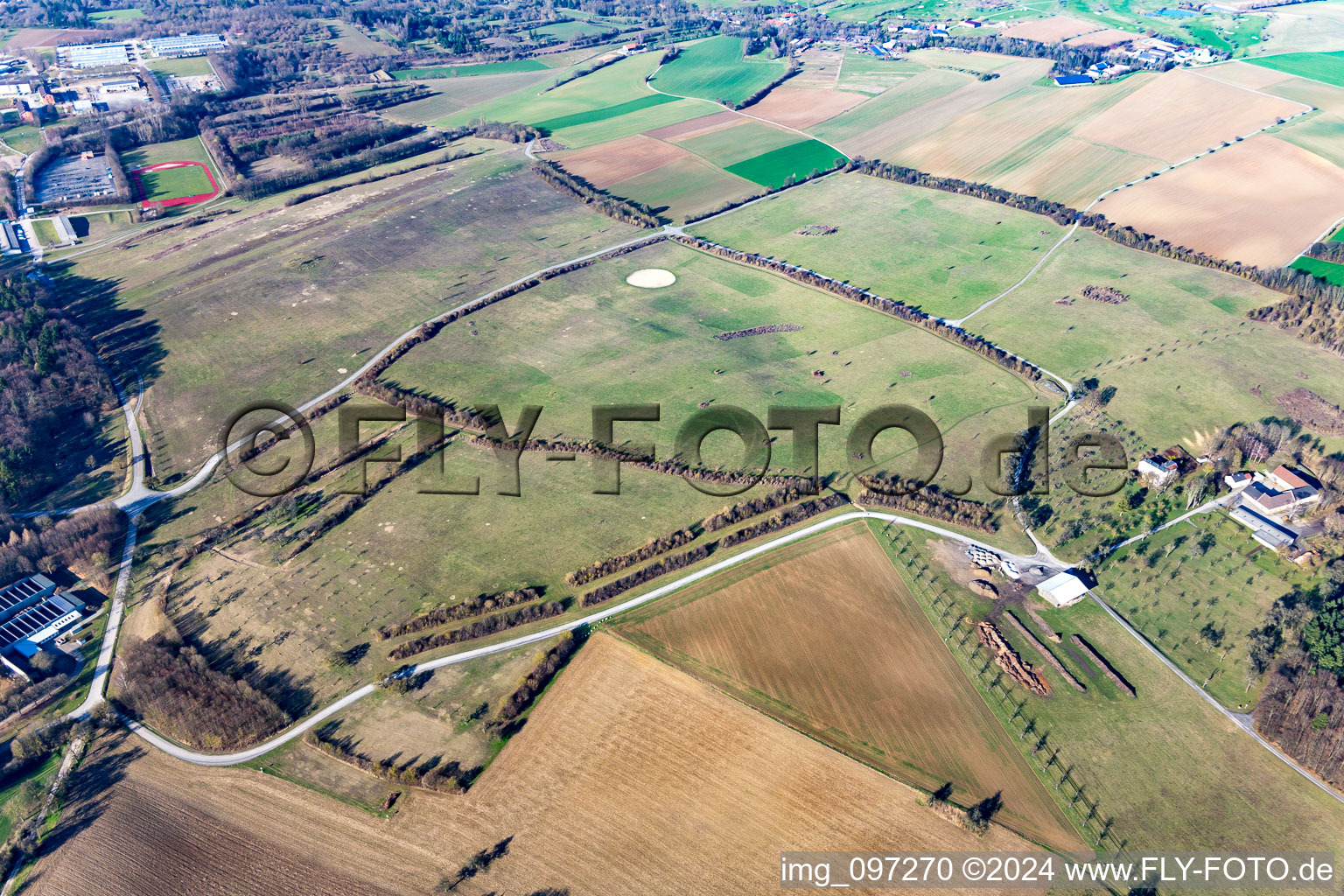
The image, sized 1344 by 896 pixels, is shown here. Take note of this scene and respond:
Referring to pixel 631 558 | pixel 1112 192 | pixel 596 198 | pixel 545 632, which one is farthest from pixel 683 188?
pixel 545 632

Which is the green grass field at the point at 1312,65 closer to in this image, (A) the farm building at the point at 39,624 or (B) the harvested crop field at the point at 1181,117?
(B) the harvested crop field at the point at 1181,117

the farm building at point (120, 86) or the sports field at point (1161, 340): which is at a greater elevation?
the farm building at point (120, 86)

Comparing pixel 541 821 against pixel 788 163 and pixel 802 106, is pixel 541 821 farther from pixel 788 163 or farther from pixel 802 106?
pixel 802 106

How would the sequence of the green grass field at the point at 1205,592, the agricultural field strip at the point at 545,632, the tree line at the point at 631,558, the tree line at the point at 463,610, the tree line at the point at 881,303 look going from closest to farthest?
the agricultural field strip at the point at 545,632 → the green grass field at the point at 1205,592 → the tree line at the point at 463,610 → the tree line at the point at 631,558 → the tree line at the point at 881,303

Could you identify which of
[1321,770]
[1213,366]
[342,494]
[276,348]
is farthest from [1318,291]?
[276,348]

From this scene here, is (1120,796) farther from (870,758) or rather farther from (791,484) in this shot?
(791,484)

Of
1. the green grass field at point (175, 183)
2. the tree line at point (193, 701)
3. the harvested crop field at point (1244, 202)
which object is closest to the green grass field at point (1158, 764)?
the tree line at point (193, 701)

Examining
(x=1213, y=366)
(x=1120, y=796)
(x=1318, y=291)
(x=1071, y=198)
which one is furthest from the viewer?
(x=1071, y=198)
